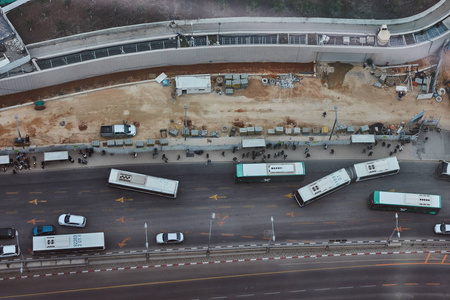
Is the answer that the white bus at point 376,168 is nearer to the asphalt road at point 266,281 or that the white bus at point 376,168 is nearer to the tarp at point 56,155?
the asphalt road at point 266,281

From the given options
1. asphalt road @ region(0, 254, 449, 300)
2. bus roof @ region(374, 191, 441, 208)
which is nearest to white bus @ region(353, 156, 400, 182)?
bus roof @ region(374, 191, 441, 208)

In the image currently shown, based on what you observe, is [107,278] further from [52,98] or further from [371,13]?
[371,13]

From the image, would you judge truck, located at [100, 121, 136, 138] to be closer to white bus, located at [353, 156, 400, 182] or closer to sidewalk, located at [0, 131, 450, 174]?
sidewalk, located at [0, 131, 450, 174]

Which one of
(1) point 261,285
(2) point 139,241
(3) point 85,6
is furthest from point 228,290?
(3) point 85,6

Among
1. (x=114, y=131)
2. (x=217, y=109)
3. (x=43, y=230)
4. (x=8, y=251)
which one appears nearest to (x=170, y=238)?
(x=43, y=230)

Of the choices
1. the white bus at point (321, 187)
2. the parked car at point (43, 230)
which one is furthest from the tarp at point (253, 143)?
the parked car at point (43, 230)
